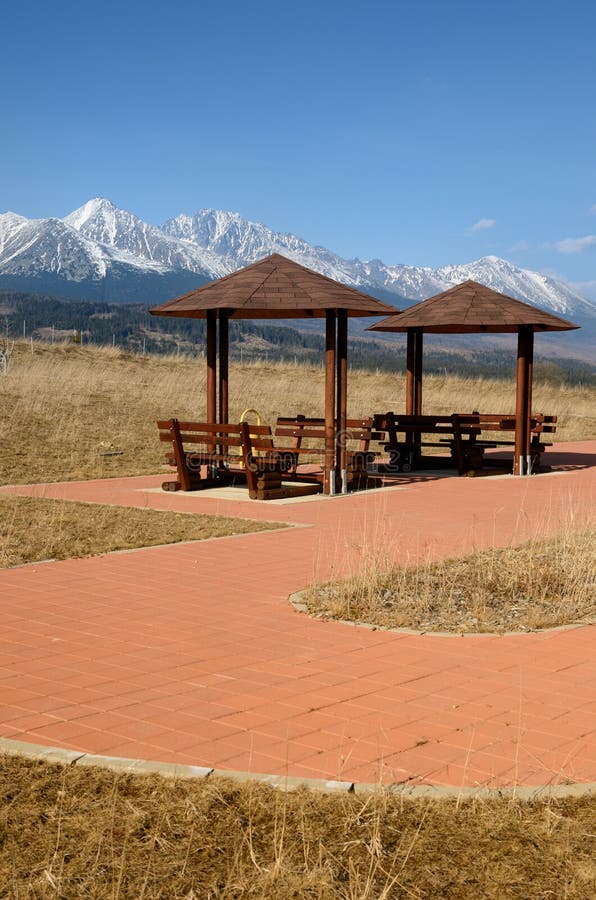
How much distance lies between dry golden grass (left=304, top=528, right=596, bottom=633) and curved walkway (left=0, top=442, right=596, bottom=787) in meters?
0.21

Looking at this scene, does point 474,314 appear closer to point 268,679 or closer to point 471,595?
point 471,595

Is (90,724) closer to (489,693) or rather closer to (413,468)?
(489,693)

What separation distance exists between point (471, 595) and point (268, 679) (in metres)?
2.14

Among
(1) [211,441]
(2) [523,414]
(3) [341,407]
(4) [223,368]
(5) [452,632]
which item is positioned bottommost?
(5) [452,632]

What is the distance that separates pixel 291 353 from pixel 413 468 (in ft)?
583

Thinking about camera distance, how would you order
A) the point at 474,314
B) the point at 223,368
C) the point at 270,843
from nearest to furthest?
the point at 270,843 → the point at 223,368 → the point at 474,314

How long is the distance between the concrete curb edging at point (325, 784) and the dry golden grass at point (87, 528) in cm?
443

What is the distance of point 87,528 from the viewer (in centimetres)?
1002

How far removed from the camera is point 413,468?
1772 centimetres


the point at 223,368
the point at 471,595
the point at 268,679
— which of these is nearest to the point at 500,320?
the point at 223,368

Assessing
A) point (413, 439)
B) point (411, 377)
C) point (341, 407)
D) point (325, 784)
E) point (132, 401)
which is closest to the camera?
point (325, 784)

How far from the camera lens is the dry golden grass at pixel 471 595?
654 cm

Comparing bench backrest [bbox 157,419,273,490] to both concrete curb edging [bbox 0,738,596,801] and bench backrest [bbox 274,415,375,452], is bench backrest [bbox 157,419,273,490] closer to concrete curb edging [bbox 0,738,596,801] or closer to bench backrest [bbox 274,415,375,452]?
bench backrest [bbox 274,415,375,452]

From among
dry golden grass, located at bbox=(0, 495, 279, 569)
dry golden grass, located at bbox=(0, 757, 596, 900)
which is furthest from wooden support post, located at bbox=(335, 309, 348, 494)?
dry golden grass, located at bbox=(0, 757, 596, 900)
